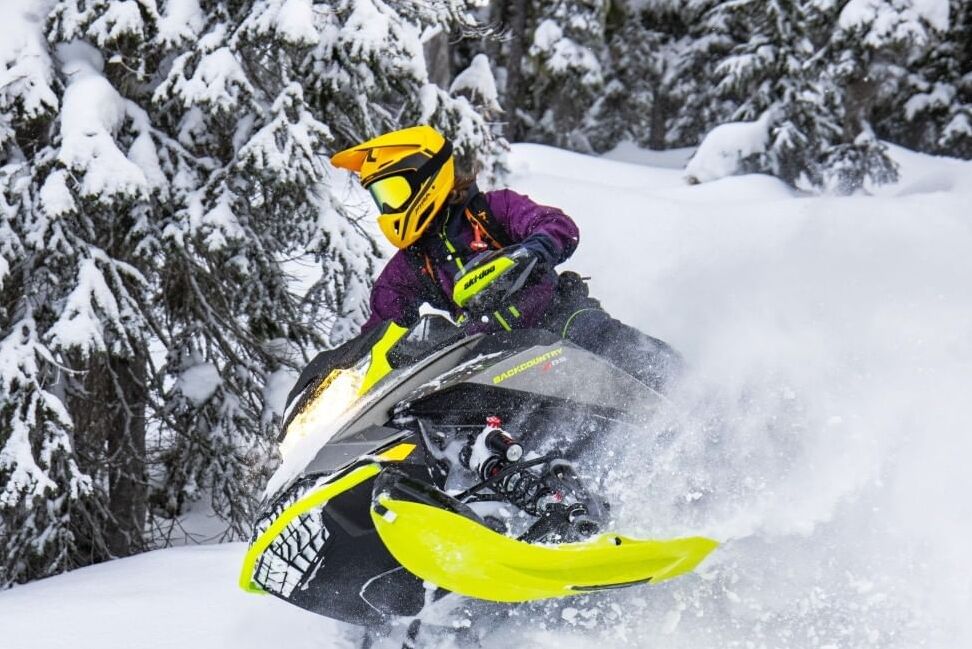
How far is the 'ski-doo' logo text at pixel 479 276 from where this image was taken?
10.0ft

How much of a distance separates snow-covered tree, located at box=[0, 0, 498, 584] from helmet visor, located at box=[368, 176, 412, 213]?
2047 mm

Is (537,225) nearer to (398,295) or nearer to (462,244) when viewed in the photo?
(462,244)

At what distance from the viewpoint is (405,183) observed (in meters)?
3.45

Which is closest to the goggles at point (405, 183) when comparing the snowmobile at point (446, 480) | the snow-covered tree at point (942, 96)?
the snowmobile at point (446, 480)

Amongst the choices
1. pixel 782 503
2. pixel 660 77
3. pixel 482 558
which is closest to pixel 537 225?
pixel 782 503

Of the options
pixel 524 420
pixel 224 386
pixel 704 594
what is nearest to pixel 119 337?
pixel 224 386

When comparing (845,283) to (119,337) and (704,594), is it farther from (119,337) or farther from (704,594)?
(119,337)

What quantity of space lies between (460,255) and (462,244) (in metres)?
0.05

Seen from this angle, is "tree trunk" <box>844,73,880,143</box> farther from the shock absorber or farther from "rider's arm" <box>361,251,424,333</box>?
the shock absorber

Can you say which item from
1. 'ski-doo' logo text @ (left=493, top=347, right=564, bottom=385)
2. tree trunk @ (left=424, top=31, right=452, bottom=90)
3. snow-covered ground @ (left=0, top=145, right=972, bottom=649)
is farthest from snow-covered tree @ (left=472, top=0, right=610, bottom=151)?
'ski-doo' logo text @ (left=493, top=347, right=564, bottom=385)

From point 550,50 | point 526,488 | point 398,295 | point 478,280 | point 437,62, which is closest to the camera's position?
point 526,488

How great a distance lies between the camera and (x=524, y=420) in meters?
3.15

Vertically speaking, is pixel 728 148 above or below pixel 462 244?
below

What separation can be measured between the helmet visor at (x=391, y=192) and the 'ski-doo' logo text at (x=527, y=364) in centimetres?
81
